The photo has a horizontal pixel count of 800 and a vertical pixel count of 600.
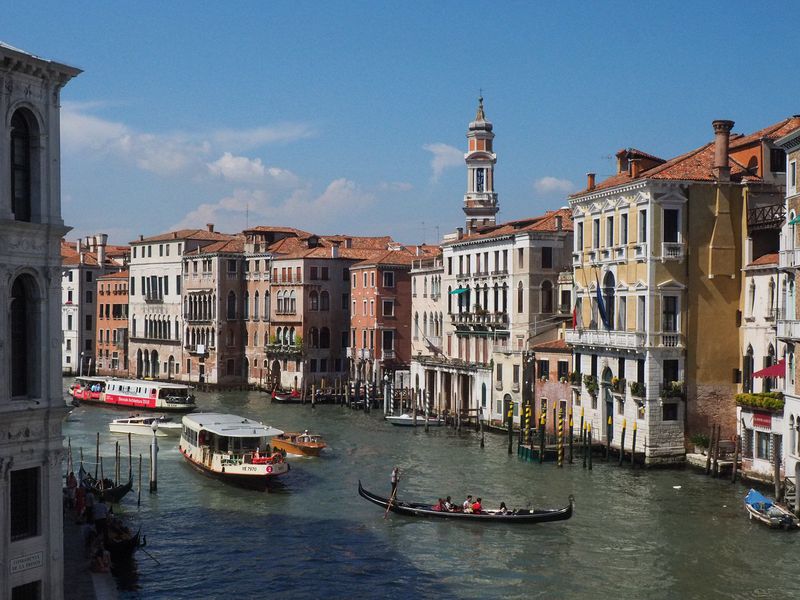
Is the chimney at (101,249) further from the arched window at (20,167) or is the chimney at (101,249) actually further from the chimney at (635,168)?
the arched window at (20,167)

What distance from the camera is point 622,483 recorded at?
2888 centimetres

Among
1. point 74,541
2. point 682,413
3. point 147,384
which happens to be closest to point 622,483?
point 682,413

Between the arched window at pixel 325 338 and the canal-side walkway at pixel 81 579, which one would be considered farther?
the arched window at pixel 325 338

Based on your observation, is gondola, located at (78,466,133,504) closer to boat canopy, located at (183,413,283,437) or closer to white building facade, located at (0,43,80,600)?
boat canopy, located at (183,413,283,437)

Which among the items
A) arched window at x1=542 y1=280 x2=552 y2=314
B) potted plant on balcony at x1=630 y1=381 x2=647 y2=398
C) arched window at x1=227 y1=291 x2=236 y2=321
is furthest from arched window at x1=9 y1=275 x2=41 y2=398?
arched window at x1=227 y1=291 x2=236 y2=321

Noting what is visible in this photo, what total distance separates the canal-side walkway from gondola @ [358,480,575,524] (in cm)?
780

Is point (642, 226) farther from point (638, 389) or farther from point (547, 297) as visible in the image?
Result: point (547, 297)

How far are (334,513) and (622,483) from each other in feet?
23.8

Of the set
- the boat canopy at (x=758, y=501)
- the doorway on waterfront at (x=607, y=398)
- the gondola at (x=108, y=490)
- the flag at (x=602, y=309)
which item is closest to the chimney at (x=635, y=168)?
the flag at (x=602, y=309)

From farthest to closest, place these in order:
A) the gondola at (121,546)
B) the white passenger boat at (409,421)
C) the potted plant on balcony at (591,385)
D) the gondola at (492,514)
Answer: the white passenger boat at (409,421), the potted plant on balcony at (591,385), the gondola at (492,514), the gondola at (121,546)

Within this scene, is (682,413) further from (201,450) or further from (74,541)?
(74,541)

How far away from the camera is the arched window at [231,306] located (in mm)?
63188

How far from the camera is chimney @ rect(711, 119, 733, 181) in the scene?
3117 cm

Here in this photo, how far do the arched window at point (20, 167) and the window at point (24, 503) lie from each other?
9.80 feet
